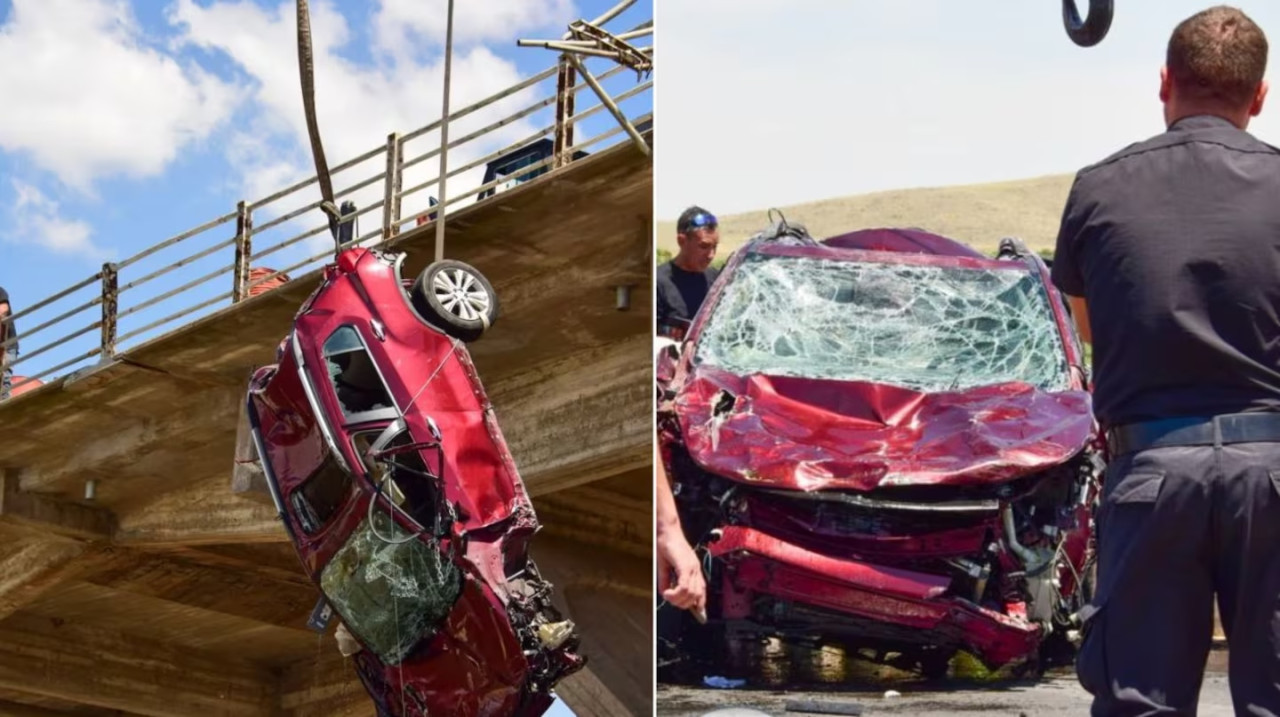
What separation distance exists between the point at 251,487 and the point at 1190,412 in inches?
506

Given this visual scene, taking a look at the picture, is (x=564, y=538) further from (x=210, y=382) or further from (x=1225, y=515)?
(x=1225, y=515)

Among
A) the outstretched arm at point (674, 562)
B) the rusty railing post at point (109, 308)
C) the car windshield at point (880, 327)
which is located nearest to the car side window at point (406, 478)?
the car windshield at point (880, 327)

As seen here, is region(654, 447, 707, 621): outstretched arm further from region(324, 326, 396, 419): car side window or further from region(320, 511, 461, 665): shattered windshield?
region(324, 326, 396, 419): car side window

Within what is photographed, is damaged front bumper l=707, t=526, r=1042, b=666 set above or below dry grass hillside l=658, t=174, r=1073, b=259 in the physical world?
below

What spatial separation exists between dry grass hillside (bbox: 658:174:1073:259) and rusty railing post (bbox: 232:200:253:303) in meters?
8.81

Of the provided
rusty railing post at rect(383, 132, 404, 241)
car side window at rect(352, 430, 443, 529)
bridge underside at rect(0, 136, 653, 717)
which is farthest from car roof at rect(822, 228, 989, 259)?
rusty railing post at rect(383, 132, 404, 241)

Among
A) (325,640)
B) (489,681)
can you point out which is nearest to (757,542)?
Answer: (489,681)

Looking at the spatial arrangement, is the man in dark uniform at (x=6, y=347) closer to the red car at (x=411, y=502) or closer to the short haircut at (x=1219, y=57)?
the red car at (x=411, y=502)

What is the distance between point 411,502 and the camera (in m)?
9.67

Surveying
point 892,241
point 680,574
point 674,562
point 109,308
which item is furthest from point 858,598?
point 109,308

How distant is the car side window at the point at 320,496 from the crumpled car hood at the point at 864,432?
3171 millimetres

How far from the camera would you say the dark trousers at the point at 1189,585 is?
9.36ft

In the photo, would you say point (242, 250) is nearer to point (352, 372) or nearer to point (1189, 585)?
point (352, 372)

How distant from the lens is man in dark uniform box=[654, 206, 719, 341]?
6270mm
